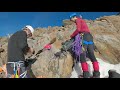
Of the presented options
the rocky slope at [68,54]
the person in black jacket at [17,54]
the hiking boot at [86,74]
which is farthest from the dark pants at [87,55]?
the person in black jacket at [17,54]

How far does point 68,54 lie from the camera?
13914mm

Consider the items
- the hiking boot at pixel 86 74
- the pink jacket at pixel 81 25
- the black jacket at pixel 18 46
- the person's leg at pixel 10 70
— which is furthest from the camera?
the pink jacket at pixel 81 25

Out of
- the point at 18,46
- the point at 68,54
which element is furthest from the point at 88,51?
the point at 18,46

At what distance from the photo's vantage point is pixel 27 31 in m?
10.6

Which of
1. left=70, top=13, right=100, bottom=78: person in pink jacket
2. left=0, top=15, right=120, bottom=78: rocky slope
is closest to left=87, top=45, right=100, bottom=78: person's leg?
left=70, top=13, right=100, bottom=78: person in pink jacket

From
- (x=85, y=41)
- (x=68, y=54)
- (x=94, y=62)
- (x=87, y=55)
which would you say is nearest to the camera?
(x=94, y=62)

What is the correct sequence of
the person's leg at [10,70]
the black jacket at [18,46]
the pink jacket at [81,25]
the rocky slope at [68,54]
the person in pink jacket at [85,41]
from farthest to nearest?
the rocky slope at [68,54] → the pink jacket at [81,25] → the person in pink jacket at [85,41] → the person's leg at [10,70] → the black jacket at [18,46]

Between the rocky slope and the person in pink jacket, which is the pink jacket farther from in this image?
the rocky slope

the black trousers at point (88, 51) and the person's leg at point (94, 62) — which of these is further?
the black trousers at point (88, 51)

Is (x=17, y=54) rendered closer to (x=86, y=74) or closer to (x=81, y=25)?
(x=86, y=74)

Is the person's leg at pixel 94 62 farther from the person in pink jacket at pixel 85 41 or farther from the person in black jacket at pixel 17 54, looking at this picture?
the person in black jacket at pixel 17 54

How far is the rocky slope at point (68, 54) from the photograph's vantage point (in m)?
13.6

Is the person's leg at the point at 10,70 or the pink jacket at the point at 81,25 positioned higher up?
the pink jacket at the point at 81,25
